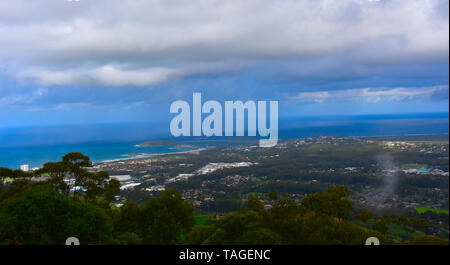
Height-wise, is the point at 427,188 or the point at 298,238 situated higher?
the point at 427,188

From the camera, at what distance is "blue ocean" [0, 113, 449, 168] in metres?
10.9

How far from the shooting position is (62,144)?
12195 mm

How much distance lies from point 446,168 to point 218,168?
25.6 ft

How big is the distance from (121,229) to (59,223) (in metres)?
1.85

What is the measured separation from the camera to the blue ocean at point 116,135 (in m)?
10.9

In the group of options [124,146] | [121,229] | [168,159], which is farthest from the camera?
[124,146]

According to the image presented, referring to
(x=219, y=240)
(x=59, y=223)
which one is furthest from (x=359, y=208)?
(x=59, y=223)

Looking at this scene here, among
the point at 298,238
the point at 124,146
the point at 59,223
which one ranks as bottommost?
the point at 298,238

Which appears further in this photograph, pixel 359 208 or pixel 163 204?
pixel 359 208

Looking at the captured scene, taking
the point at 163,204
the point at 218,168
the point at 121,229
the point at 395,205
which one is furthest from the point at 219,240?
the point at 218,168

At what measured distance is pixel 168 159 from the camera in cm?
1199

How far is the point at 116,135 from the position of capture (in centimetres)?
1341
